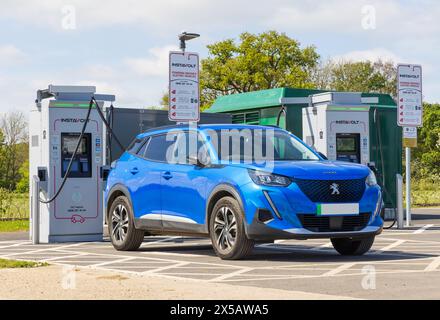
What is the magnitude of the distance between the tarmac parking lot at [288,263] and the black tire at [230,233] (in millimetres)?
178

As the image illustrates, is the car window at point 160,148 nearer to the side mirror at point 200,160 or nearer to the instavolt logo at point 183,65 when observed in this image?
the side mirror at point 200,160

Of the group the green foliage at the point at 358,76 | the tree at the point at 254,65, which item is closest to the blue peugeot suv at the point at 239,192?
the tree at the point at 254,65

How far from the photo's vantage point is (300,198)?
1180 cm

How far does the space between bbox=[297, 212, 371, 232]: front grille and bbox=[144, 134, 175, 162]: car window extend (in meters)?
2.80

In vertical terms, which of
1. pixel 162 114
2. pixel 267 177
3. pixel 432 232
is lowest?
pixel 432 232

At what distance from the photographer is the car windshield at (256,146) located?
1285 centimetres

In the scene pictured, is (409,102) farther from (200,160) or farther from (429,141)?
(429,141)

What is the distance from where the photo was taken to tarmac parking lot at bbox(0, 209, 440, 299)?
9320 mm

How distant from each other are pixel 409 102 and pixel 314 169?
924cm

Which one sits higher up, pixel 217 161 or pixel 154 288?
pixel 217 161

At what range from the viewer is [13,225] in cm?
2212

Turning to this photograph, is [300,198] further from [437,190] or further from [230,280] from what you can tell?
[437,190]
